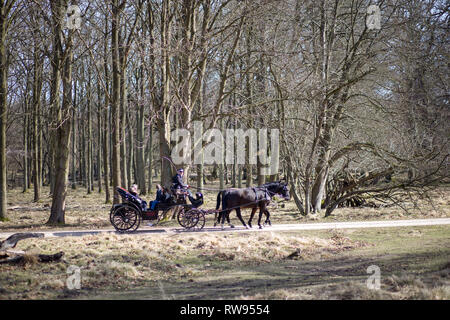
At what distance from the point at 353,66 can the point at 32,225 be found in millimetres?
14918

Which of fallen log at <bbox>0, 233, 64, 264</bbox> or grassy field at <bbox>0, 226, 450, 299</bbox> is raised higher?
fallen log at <bbox>0, 233, 64, 264</bbox>

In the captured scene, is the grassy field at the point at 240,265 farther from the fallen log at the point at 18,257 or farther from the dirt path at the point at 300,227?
the dirt path at the point at 300,227

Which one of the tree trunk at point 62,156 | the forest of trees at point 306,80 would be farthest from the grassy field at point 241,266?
the forest of trees at point 306,80

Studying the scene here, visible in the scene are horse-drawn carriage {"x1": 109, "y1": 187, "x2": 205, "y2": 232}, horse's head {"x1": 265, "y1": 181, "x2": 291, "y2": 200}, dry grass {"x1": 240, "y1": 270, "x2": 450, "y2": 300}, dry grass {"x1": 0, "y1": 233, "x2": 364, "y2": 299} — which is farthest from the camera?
horse's head {"x1": 265, "y1": 181, "x2": 291, "y2": 200}

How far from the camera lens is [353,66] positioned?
18.7 meters

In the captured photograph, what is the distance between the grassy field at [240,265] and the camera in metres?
7.49

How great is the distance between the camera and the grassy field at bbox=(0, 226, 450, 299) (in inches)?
294

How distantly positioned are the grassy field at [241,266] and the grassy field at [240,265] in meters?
0.02

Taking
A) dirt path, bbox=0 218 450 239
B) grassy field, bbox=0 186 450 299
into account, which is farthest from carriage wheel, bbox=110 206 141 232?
grassy field, bbox=0 186 450 299

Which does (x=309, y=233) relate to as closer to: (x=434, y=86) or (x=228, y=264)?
(x=228, y=264)

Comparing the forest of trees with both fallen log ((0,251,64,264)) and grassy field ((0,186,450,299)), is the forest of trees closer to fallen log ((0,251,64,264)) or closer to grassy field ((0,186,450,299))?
grassy field ((0,186,450,299))

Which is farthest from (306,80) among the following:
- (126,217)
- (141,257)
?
(141,257)

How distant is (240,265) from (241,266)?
0.32 ft

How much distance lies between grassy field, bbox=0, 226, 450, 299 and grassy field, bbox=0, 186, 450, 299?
2cm
